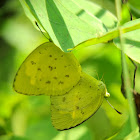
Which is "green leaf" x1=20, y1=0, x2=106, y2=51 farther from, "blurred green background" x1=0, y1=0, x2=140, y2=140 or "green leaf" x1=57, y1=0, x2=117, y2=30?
"blurred green background" x1=0, y1=0, x2=140, y2=140

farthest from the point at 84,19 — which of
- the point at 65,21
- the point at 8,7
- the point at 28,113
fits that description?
the point at 8,7

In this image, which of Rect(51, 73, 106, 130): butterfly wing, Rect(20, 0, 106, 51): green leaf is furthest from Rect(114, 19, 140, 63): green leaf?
Rect(51, 73, 106, 130): butterfly wing

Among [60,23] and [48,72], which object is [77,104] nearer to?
[48,72]

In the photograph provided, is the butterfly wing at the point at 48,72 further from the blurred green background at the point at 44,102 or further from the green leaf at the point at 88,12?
the blurred green background at the point at 44,102

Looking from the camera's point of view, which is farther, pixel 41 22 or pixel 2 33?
pixel 2 33

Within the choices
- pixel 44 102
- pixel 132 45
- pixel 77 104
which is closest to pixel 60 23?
pixel 132 45

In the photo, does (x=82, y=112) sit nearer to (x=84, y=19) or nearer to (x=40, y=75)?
(x=40, y=75)
